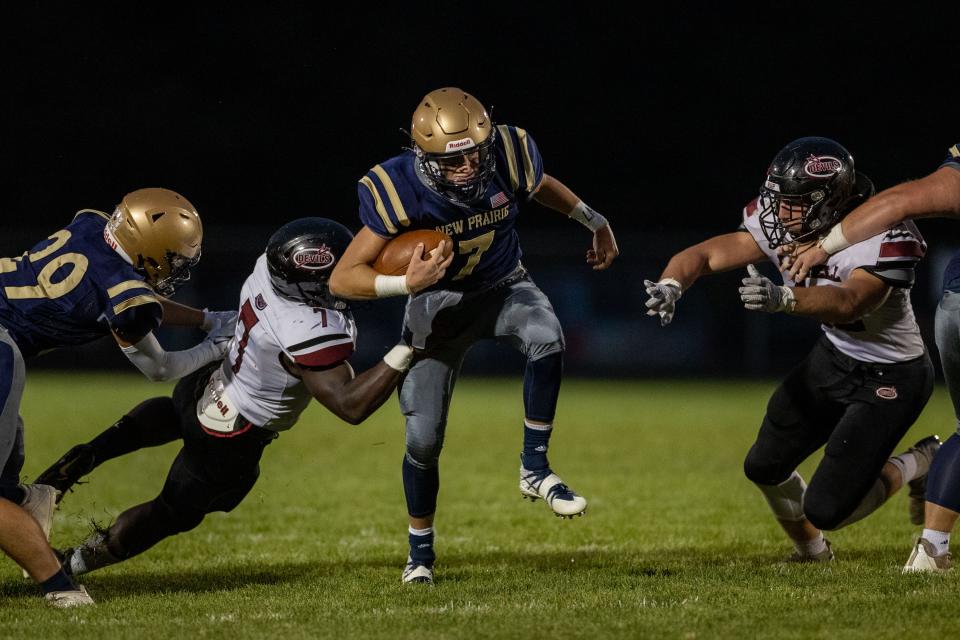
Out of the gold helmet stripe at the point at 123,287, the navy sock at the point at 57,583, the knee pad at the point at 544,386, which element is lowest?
the navy sock at the point at 57,583

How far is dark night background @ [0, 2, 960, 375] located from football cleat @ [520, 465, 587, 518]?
1506 centimetres

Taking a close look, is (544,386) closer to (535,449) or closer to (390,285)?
(535,449)

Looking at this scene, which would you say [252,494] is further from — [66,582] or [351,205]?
[351,205]

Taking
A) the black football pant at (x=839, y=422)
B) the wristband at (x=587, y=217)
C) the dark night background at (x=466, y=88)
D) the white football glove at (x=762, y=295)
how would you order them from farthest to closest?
the dark night background at (x=466, y=88) < the wristband at (x=587, y=217) < the black football pant at (x=839, y=422) < the white football glove at (x=762, y=295)

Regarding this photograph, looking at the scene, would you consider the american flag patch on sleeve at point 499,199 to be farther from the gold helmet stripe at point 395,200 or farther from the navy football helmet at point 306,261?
the navy football helmet at point 306,261

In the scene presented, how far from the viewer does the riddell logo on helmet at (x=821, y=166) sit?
4406 mm

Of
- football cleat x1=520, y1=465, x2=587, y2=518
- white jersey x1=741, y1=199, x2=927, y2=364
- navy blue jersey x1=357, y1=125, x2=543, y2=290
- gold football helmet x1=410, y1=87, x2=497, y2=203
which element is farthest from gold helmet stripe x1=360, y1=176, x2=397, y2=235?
white jersey x1=741, y1=199, x2=927, y2=364

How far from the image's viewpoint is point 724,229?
19.8 m

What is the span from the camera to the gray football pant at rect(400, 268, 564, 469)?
460 cm

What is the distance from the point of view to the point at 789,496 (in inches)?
194

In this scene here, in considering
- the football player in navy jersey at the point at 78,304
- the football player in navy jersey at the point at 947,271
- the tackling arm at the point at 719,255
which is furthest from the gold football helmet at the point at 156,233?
the football player in navy jersey at the point at 947,271

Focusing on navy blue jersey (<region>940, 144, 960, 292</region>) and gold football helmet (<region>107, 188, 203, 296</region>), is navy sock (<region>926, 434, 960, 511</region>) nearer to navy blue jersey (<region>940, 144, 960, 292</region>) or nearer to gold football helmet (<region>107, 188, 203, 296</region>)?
navy blue jersey (<region>940, 144, 960, 292</region>)

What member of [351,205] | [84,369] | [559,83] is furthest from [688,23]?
[84,369]

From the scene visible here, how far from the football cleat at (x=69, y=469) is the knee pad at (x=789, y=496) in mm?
2741
